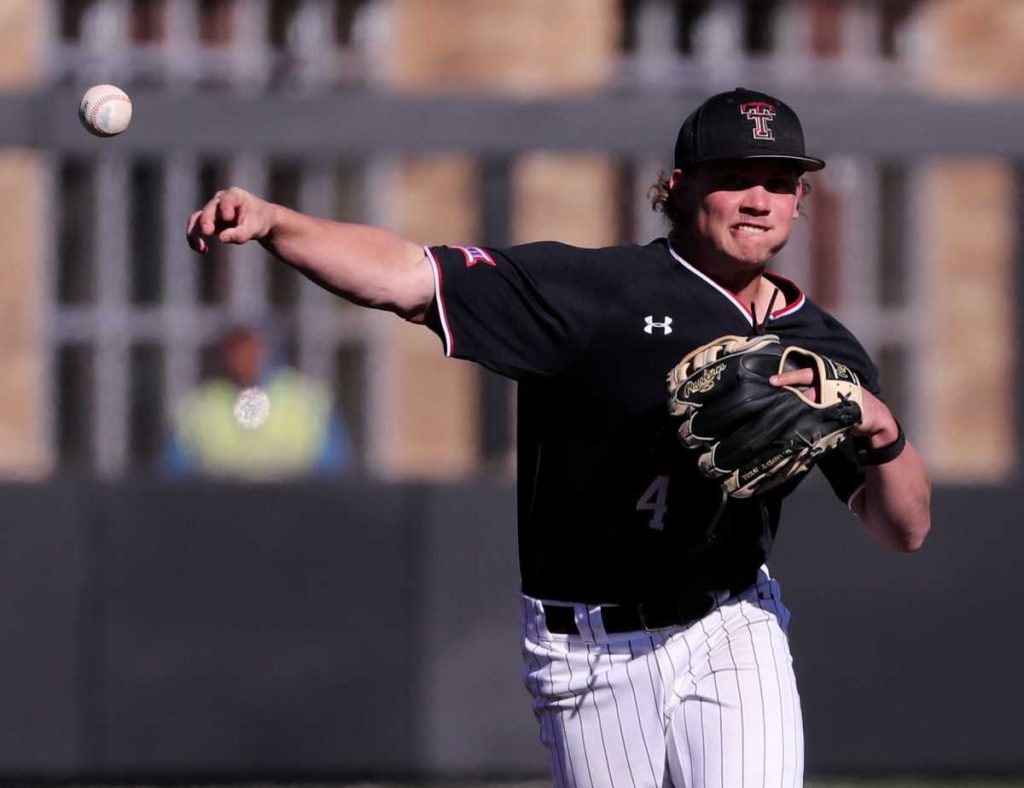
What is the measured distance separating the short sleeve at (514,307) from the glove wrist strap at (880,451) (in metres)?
0.61

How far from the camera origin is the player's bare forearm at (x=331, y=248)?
3.78m

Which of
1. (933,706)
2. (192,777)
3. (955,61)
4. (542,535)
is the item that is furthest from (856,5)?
(542,535)

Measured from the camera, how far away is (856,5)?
12.6 meters

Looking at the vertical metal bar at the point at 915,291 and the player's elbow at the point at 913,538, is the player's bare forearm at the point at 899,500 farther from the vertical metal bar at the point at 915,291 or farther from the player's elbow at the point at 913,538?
the vertical metal bar at the point at 915,291

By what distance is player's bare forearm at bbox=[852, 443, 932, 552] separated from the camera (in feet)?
14.0

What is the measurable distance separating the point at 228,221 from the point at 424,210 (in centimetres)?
738

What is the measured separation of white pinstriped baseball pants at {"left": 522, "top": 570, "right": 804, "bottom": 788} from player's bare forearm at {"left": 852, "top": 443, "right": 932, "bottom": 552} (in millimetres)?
329

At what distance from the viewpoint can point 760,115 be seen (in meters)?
4.22

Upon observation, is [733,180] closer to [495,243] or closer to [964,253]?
[495,243]

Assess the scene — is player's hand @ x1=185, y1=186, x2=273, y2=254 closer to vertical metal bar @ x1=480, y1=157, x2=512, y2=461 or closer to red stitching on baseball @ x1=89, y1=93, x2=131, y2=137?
red stitching on baseball @ x1=89, y1=93, x2=131, y2=137

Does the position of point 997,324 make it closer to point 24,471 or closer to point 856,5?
point 856,5

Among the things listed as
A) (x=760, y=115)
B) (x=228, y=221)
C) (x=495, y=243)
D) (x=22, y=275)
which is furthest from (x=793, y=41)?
(x=228, y=221)

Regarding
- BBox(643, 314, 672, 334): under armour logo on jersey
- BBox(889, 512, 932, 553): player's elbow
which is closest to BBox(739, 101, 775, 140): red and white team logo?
BBox(643, 314, 672, 334): under armour logo on jersey

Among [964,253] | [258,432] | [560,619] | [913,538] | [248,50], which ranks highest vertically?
[248,50]
